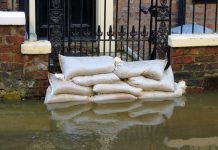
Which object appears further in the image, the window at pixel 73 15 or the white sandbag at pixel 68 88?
the window at pixel 73 15

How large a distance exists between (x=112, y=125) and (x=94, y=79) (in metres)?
0.94

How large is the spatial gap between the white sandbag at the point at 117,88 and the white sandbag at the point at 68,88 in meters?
0.12

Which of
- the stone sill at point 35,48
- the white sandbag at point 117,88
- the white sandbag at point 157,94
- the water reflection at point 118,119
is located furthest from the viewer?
the white sandbag at point 157,94

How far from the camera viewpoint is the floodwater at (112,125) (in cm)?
537

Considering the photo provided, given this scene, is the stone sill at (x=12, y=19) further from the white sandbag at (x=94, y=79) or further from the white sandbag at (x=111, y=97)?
the white sandbag at (x=111, y=97)

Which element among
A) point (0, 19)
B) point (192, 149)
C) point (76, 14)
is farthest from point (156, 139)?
point (76, 14)

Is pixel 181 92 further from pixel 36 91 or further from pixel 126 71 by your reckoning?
pixel 36 91

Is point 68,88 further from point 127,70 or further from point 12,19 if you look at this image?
point 12,19

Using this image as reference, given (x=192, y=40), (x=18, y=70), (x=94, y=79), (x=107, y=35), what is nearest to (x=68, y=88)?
(x=94, y=79)

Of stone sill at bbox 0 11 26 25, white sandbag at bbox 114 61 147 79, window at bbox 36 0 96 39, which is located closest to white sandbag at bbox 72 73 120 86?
white sandbag at bbox 114 61 147 79

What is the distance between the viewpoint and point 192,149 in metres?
5.29

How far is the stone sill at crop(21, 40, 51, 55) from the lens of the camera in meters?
6.83

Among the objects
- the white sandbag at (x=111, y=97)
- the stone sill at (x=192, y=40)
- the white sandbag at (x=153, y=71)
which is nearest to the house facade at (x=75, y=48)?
the stone sill at (x=192, y=40)

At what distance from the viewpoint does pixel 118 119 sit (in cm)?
620
